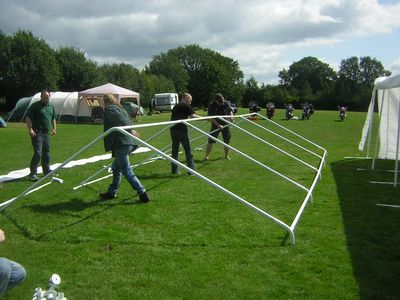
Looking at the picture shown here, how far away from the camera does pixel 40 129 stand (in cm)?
863

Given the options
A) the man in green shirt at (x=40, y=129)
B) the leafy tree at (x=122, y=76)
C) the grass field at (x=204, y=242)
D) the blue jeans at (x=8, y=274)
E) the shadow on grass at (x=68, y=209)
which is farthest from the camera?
the leafy tree at (x=122, y=76)

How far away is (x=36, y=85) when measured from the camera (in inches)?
1649

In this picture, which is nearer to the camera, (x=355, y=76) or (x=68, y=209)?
(x=68, y=209)

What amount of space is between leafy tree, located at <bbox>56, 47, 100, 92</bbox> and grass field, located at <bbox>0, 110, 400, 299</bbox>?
4187 centimetres

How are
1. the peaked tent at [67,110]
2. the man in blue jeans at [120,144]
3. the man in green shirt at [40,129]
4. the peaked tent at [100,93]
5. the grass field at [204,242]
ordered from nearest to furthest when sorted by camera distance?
the grass field at [204,242] → the man in blue jeans at [120,144] → the man in green shirt at [40,129] → the peaked tent at [100,93] → the peaked tent at [67,110]

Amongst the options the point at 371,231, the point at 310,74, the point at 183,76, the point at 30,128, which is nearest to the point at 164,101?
the point at 183,76

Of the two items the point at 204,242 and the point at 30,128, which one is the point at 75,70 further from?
the point at 204,242

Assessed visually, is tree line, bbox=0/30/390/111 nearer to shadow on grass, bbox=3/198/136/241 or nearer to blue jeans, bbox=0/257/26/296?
shadow on grass, bbox=3/198/136/241

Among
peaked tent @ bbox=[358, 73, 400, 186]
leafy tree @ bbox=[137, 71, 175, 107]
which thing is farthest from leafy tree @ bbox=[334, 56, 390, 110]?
peaked tent @ bbox=[358, 73, 400, 186]

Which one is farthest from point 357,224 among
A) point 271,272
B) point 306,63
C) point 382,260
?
point 306,63

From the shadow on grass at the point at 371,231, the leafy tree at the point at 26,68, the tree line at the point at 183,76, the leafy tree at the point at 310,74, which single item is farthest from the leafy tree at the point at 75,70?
the leafy tree at the point at 310,74

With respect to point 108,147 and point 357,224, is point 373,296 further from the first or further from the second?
point 108,147

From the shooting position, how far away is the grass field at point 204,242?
13.2ft

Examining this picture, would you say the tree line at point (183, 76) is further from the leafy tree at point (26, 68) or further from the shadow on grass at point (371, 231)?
the shadow on grass at point (371, 231)
